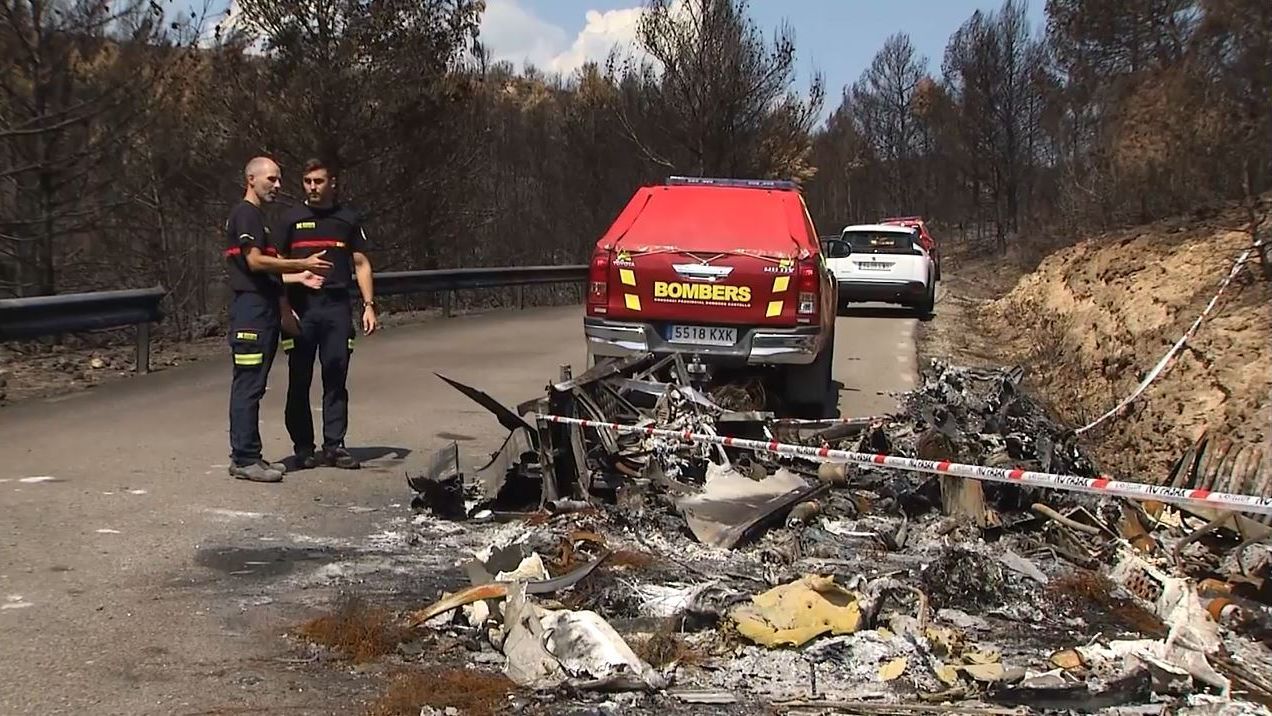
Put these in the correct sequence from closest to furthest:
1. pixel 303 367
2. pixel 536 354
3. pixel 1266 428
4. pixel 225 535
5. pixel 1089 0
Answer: pixel 225 535 → pixel 303 367 → pixel 1266 428 → pixel 536 354 → pixel 1089 0

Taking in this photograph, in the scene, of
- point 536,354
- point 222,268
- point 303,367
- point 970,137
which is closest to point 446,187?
point 222,268

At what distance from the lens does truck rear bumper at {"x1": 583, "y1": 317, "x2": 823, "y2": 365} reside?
8.30m

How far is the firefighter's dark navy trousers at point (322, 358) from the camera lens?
7.01 metres

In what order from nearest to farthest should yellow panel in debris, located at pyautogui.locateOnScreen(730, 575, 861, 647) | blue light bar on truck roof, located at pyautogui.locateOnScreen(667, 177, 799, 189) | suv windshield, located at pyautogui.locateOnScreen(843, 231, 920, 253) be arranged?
1. yellow panel in debris, located at pyautogui.locateOnScreen(730, 575, 861, 647)
2. blue light bar on truck roof, located at pyautogui.locateOnScreen(667, 177, 799, 189)
3. suv windshield, located at pyautogui.locateOnScreen(843, 231, 920, 253)

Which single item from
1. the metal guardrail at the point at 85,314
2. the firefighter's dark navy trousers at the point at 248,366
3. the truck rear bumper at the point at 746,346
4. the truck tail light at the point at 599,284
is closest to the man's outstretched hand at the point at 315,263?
the firefighter's dark navy trousers at the point at 248,366

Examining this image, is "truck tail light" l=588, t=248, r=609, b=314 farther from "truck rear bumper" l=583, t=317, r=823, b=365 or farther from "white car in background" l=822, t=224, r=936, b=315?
"white car in background" l=822, t=224, r=936, b=315

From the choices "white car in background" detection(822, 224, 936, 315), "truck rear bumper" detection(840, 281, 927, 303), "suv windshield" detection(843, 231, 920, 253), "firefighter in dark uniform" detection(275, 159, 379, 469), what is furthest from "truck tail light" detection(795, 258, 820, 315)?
"suv windshield" detection(843, 231, 920, 253)

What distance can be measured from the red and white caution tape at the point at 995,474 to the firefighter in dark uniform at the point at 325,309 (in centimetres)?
170

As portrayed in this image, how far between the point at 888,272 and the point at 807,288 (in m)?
11.8

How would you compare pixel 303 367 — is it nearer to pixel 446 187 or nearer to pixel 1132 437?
pixel 1132 437

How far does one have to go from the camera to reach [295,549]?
5.30 m

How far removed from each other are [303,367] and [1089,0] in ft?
90.9

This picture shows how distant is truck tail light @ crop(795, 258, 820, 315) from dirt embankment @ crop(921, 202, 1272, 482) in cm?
263

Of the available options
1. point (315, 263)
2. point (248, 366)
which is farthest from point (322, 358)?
point (315, 263)
